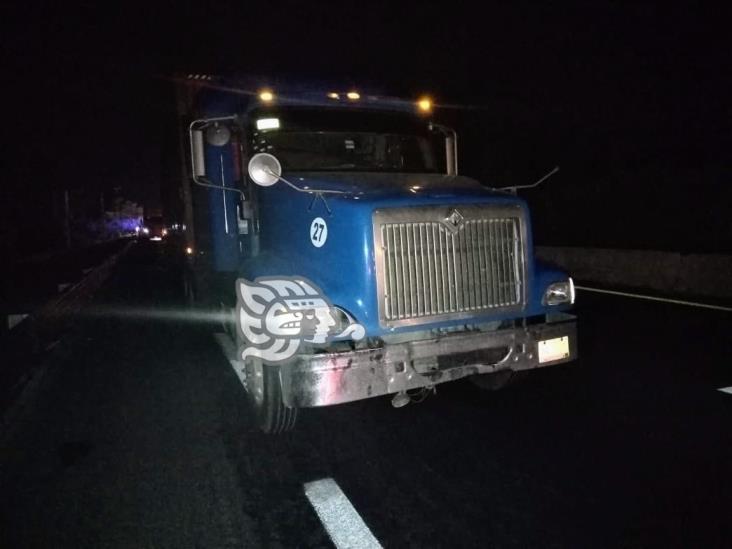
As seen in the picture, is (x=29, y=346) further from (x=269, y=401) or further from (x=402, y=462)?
(x=402, y=462)

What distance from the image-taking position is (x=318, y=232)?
4457 mm

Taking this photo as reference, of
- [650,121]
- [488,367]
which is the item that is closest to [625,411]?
[488,367]

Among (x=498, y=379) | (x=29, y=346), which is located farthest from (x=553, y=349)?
(x=29, y=346)

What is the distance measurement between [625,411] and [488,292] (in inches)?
65.2

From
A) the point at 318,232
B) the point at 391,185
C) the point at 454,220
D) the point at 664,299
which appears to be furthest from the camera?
the point at 664,299

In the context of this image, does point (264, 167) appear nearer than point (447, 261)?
No

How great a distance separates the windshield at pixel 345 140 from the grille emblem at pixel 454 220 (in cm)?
125

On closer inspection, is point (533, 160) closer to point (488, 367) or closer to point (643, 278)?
point (643, 278)

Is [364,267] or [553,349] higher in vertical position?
[364,267]

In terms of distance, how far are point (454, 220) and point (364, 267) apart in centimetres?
78

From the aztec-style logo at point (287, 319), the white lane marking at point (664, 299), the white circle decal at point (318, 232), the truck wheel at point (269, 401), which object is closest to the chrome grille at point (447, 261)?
the aztec-style logo at point (287, 319)

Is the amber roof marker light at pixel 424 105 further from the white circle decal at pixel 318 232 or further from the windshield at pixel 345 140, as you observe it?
the white circle decal at pixel 318 232

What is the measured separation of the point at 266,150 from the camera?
16.4 ft

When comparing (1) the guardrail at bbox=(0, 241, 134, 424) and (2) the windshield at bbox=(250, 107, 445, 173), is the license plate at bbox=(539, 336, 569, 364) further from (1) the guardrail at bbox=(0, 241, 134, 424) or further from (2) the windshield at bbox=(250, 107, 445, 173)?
(1) the guardrail at bbox=(0, 241, 134, 424)
